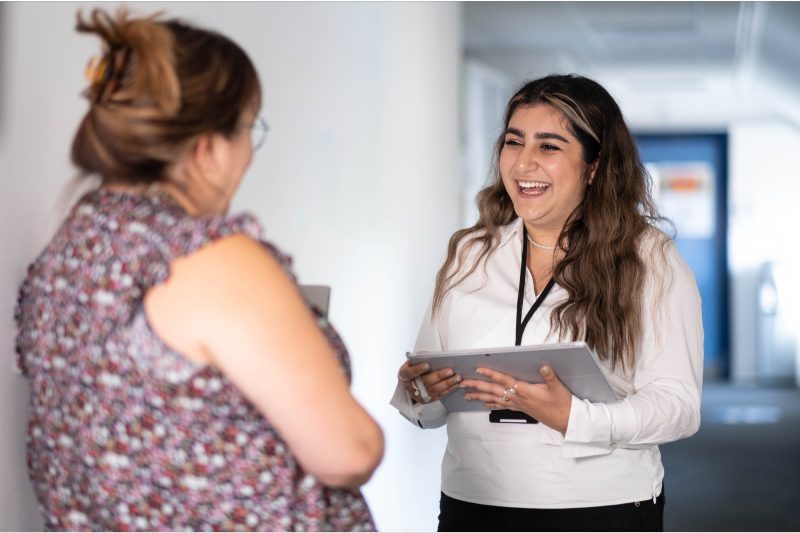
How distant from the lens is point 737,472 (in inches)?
210

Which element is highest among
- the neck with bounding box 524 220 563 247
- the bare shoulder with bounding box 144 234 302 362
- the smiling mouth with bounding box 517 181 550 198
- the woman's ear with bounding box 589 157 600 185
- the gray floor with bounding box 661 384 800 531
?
the woman's ear with bounding box 589 157 600 185

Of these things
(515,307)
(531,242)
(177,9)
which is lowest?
(515,307)

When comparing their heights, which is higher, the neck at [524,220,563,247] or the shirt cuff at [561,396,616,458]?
the neck at [524,220,563,247]

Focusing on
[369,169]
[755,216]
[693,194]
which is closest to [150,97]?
[369,169]

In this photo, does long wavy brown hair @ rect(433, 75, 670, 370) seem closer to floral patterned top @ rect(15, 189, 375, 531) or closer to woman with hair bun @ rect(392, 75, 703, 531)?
woman with hair bun @ rect(392, 75, 703, 531)

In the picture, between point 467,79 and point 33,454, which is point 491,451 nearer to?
point 33,454

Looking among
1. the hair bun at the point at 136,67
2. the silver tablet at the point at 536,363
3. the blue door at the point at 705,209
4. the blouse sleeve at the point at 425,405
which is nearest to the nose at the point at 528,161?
the blouse sleeve at the point at 425,405

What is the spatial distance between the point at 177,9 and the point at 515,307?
1.19 m

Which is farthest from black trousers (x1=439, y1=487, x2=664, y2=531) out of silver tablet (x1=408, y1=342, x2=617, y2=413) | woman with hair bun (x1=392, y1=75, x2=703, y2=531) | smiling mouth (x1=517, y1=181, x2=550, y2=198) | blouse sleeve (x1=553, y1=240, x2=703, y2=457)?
smiling mouth (x1=517, y1=181, x2=550, y2=198)

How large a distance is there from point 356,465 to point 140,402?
305 millimetres

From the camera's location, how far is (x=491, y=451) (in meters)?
1.74

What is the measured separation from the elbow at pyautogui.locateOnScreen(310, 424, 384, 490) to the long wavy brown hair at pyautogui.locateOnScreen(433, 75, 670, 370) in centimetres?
83

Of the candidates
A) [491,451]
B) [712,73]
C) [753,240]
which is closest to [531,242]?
[491,451]

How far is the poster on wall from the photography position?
1041cm
